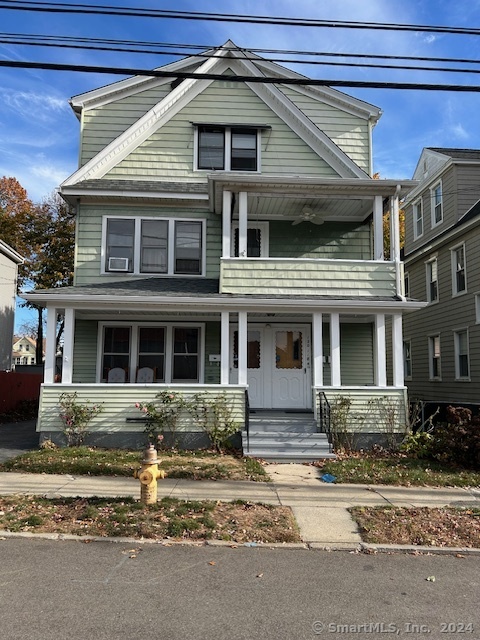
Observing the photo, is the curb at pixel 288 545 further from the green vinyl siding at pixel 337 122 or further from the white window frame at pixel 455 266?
the white window frame at pixel 455 266

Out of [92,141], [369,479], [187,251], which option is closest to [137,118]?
[92,141]

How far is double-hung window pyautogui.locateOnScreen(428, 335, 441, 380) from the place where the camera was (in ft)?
63.1

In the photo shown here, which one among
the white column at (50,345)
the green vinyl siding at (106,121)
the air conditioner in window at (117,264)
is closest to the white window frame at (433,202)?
the green vinyl siding at (106,121)

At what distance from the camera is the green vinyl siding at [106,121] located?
565 inches

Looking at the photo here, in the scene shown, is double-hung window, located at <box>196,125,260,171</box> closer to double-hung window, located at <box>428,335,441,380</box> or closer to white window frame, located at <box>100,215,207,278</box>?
white window frame, located at <box>100,215,207,278</box>

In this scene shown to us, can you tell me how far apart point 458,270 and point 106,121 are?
1246 cm

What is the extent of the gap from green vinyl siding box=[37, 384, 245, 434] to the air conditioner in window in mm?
3444

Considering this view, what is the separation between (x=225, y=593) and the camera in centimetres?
450

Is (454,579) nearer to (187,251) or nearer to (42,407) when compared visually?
(42,407)

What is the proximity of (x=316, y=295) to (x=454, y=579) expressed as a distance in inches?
299

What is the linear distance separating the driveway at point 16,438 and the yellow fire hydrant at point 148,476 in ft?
15.3

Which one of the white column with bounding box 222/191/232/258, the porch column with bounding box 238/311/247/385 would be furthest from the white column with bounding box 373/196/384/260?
the porch column with bounding box 238/311/247/385

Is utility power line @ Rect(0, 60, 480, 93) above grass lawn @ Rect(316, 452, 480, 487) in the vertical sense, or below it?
above

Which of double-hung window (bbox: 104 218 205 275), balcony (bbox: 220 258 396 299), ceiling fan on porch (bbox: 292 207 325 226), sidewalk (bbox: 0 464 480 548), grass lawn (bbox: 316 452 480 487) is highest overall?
ceiling fan on porch (bbox: 292 207 325 226)
